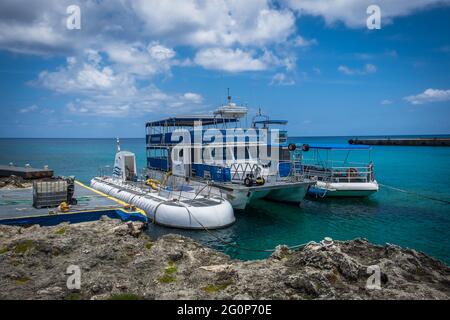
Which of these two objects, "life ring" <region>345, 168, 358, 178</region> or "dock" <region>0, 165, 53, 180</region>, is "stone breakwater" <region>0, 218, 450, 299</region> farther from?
"dock" <region>0, 165, 53, 180</region>

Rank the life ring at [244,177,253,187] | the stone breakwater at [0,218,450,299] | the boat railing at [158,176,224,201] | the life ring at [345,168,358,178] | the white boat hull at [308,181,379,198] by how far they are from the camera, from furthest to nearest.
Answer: the life ring at [345,168,358,178] < the white boat hull at [308,181,379,198] < the life ring at [244,177,253,187] < the boat railing at [158,176,224,201] < the stone breakwater at [0,218,450,299]

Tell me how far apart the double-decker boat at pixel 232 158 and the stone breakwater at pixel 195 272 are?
10.1m

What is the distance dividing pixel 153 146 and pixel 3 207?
14.0m

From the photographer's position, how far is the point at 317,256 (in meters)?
9.07

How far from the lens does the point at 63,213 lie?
14.8 meters

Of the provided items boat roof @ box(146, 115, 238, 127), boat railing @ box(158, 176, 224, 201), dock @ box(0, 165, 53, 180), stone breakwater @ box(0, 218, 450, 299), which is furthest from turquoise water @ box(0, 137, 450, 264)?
dock @ box(0, 165, 53, 180)

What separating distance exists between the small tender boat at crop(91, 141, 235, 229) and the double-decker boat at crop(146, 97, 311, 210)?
131 cm

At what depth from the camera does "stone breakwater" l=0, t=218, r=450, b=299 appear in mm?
7637

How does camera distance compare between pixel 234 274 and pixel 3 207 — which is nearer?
pixel 234 274

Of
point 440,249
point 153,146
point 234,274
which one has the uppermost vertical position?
point 153,146

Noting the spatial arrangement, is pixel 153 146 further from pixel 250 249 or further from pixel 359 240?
pixel 359 240

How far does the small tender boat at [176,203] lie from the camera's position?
16938 millimetres

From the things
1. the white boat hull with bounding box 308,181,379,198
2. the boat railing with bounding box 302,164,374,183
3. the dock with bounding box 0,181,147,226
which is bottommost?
the white boat hull with bounding box 308,181,379,198
